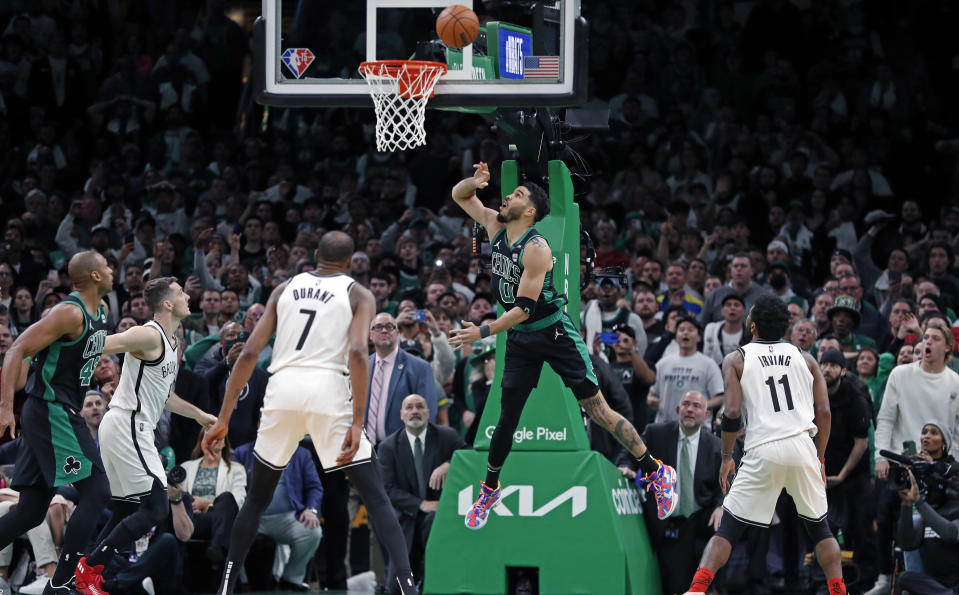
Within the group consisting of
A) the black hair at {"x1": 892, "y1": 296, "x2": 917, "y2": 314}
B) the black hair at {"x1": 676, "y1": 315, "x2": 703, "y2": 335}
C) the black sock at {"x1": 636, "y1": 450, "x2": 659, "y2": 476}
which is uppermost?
the black hair at {"x1": 892, "y1": 296, "x2": 917, "y2": 314}

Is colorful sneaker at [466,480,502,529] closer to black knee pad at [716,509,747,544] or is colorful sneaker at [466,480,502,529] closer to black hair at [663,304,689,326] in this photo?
black knee pad at [716,509,747,544]

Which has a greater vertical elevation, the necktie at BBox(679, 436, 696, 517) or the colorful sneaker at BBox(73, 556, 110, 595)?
the necktie at BBox(679, 436, 696, 517)

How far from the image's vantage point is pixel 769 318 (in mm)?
9672

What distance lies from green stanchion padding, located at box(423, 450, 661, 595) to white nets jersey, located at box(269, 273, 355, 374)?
2756mm

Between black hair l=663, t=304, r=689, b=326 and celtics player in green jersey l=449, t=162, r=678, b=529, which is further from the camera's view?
black hair l=663, t=304, r=689, b=326

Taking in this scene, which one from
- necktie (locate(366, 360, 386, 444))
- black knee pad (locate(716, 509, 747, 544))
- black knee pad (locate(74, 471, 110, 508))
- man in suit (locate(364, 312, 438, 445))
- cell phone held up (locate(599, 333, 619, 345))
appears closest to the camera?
black knee pad (locate(74, 471, 110, 508))

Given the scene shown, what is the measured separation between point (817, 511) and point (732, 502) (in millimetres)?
596

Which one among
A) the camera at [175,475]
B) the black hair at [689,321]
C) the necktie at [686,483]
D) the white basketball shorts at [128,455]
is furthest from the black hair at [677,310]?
the white basketball shorts at [128,455]

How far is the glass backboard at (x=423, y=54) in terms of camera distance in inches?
397

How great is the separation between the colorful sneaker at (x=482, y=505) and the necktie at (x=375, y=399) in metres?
2.88

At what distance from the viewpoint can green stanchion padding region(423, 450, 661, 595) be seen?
423 inches

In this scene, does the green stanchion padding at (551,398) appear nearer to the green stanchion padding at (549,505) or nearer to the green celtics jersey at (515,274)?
the green stanchion padding at (549,505)

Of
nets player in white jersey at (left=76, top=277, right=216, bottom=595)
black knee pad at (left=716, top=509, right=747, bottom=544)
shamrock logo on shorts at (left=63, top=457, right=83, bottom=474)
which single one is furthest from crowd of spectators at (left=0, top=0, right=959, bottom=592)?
shamrock logo on shorts at (left=63, top=457, right=83, bottom=474)

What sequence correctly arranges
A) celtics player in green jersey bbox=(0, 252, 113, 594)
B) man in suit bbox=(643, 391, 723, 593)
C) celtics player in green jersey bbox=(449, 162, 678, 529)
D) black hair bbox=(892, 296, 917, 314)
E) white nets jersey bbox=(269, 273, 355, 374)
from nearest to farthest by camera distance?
white nets jersey bbox=(269, 273, 355, 374) < celtics player in green jersey bbox=(0, 252, 113, 594) < celtics player in green jersey bbox=(449, 162, 678, 529) < man in suit bbox=(643, 391, 723, 593) < black hair bbox=(892, 296, 917, 314)
